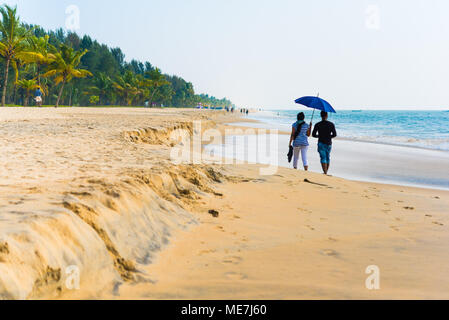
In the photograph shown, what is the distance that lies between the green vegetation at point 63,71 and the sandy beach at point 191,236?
102ft

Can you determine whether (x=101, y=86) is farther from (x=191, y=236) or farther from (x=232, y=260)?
(x=232, y=260)

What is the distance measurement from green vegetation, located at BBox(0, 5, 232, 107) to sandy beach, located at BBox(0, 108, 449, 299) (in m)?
31.1

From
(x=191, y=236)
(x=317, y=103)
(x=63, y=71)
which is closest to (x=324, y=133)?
(x=317, y=103)

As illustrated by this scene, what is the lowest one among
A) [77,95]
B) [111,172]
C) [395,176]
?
[395,176]

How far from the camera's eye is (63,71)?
3712cm

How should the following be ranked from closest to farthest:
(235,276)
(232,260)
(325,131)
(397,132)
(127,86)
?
(235,276)
(232,260)
(325,131)
(397,132)
(127,86)

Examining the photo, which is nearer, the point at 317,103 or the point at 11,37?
the point at 317,103

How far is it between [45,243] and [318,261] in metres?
2.46

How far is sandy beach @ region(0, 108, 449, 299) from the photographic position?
2.42 m

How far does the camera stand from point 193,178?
5.80 m

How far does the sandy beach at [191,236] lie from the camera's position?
2.42 meters

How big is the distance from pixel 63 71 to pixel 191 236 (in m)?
39.5
